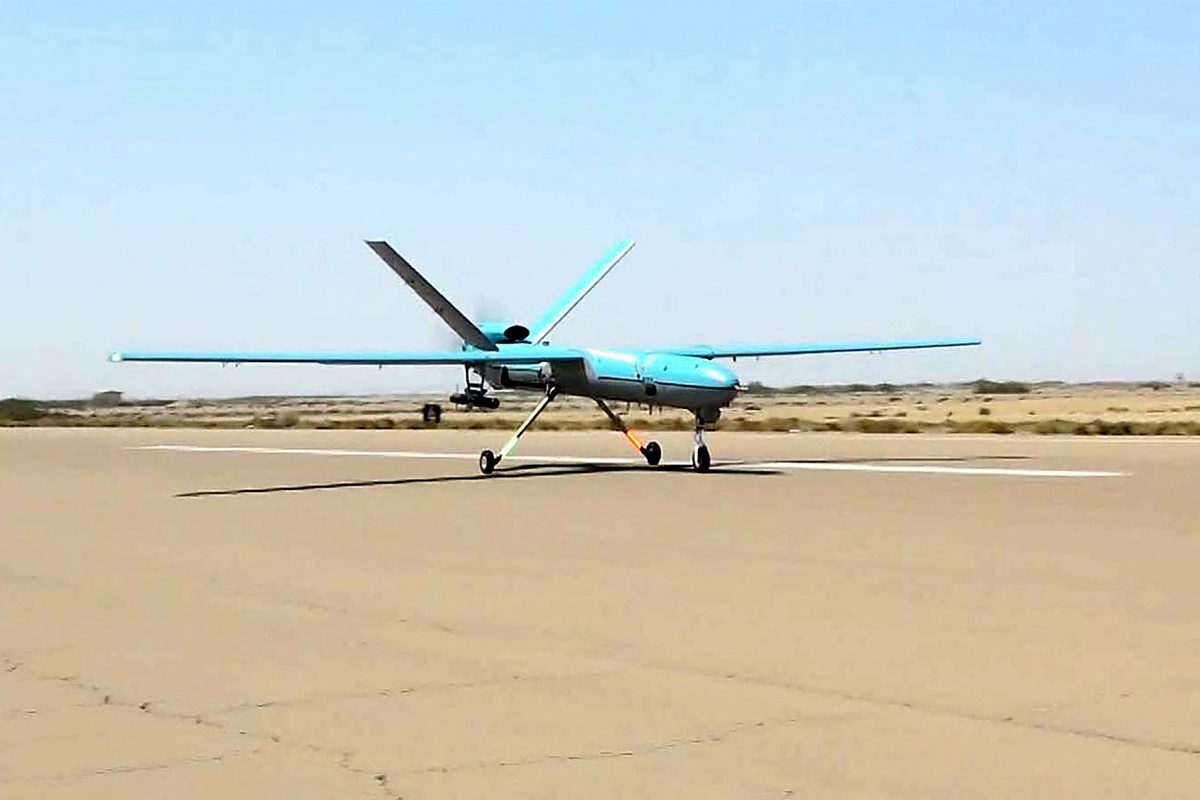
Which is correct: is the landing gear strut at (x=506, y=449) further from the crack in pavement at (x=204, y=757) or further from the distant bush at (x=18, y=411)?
the distant bush at (x=18, y=411)

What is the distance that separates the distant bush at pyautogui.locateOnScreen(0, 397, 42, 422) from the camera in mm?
103312

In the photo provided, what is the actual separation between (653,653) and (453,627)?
185 cm

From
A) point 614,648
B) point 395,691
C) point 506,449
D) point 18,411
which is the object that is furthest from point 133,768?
point 18,411

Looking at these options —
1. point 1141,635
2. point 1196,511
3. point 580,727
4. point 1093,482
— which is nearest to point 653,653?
point 580,727

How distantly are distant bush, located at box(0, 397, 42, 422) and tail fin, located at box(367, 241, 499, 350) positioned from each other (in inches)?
2969

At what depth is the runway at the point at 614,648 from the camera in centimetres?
690

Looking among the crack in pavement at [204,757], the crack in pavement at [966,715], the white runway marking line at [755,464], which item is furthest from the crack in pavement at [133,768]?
the white runway marking line at [755,464]

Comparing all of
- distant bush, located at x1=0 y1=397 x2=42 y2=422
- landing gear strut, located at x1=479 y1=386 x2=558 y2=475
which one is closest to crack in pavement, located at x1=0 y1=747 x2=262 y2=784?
landing gear strut, located at x1=479 y1=386 x2=558 y2=475

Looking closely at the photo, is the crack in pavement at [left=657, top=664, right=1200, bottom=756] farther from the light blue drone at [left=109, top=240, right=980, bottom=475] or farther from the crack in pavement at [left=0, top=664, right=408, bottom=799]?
the light blue drone at [left=109, top=240, right=980, bottom=475]

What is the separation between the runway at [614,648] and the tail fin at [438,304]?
904 centimetres

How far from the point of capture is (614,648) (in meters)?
10.1

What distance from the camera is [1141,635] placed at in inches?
397

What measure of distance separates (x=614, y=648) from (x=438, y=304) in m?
22.4

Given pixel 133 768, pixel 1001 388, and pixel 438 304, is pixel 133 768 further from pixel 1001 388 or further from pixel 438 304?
pixel 1001 388
